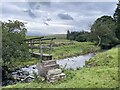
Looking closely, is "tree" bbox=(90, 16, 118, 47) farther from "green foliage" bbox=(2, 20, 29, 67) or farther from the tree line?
"green foliage" bbox=(2, 20, 29, 67)

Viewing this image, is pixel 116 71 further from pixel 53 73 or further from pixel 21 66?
pixel 21 66

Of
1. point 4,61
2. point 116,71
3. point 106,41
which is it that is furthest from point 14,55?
point 106,41

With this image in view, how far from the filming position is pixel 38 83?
21.7 m

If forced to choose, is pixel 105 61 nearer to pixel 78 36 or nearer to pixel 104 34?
pixel 104 34

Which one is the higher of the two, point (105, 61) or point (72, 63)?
point (105, 61)

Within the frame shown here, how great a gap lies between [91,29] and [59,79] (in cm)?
6248

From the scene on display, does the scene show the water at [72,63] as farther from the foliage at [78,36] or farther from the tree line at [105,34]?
the foliage at [78,36]

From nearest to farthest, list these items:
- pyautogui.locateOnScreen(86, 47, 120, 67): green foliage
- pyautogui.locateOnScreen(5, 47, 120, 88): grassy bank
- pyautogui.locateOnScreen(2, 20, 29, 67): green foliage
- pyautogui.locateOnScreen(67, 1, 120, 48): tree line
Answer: pyautogui.locateOnScreen(5, 47, 120, 88): grassy bank < pyautogui.locateOnScreen(86, 47, 120, 67): green foliage < pyautogui.locateOnScreen(2, 20, 29, 67): green foliage < pyautogui.locateOnScreen(67, 1, 120, 48): tree line

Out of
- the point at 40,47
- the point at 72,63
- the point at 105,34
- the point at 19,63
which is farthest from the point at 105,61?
the point at 105,34

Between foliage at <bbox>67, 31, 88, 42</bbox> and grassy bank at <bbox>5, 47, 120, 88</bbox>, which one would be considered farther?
foliage at <bbox>67, 31, 88, 42</bbox>

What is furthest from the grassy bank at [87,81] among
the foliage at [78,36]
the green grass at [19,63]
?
the foliage at [78,36]

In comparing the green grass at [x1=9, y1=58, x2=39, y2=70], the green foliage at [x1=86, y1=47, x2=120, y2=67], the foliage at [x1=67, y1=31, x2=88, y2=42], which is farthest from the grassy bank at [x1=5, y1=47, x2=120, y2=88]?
the foliage at [x1=67, y1=31, x2=88, y2=42]

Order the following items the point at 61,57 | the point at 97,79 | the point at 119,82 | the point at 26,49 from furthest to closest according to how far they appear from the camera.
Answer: the point at 61,57 < the point at 26,49 < the point at 97,79 < the point at 119,82

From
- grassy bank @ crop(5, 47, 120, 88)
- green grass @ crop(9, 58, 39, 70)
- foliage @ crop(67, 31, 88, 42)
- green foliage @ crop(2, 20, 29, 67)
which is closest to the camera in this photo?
grassy bank @ crop(5, 47, 120, 88)
